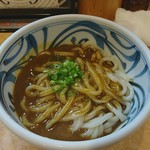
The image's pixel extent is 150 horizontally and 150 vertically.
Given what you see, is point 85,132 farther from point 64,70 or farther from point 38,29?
point 38,29

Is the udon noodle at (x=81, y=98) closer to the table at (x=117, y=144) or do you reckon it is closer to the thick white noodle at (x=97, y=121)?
the thick white noodle at (x=97, y=121)

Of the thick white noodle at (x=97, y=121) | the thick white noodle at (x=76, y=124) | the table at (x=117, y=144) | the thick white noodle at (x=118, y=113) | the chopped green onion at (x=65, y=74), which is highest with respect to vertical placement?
the chopped green onion at (x=65, y=74)

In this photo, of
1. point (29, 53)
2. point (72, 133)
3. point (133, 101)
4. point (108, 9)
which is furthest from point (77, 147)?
point (108, 9)

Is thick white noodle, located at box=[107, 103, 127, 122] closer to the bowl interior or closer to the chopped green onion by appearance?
the bowl interior

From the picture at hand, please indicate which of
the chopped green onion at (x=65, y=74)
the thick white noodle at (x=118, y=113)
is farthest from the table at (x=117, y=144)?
the chopped green onion at (x=65, y=74)

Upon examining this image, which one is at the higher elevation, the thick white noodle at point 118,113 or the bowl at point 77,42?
the bowl at point 77,42

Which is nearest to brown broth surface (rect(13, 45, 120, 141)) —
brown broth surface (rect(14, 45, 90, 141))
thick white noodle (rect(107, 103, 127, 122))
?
brown broth surface (rect(14, 45, 90, 141))

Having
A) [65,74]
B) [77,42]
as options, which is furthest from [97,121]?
[77,42]
